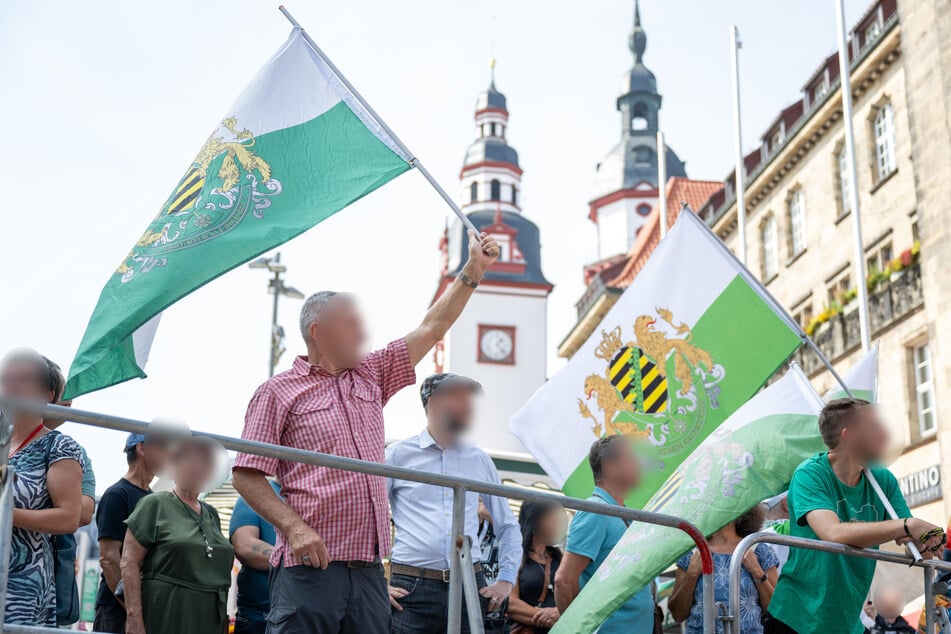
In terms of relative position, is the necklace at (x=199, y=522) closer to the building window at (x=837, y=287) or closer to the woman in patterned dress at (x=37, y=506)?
the woman in patterned dress at (x=37, y=506)

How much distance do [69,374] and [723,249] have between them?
4.97m

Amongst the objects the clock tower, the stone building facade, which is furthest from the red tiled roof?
the clock tower

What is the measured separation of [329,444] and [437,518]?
153cm

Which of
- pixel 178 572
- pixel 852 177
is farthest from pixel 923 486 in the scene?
pixel 178 572

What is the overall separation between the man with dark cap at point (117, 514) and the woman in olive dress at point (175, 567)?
29cm

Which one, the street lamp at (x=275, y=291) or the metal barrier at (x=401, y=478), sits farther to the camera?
the street lamp at (x=275, y=291)

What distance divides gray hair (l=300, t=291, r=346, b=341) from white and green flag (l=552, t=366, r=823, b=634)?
1788 mm

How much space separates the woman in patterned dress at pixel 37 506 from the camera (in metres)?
4.89

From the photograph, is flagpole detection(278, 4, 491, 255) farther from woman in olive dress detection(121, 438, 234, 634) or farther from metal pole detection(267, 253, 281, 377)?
metal pole detection(267, 253, 281, 377)

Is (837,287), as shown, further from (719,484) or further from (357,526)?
(357,526)

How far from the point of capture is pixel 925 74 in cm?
2370

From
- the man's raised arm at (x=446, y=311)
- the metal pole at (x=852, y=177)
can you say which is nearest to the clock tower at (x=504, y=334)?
the metal pole at (x=852, y=177)

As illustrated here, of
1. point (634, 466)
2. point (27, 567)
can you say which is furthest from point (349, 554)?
point (634, 466)

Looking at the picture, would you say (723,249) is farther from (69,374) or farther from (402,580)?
(69,374)
